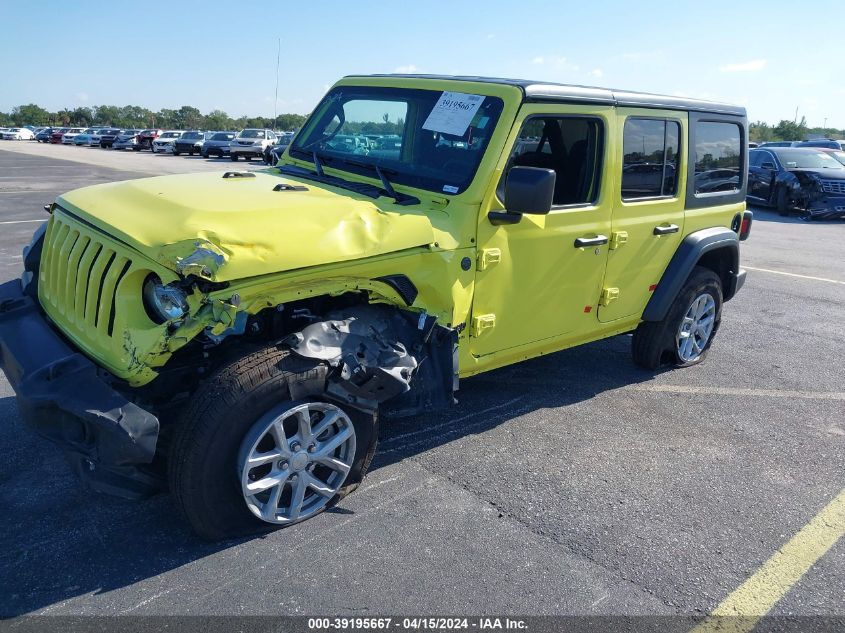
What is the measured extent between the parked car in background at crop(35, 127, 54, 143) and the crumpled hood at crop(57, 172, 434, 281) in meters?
57.9

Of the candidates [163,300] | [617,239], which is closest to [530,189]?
[617,239]

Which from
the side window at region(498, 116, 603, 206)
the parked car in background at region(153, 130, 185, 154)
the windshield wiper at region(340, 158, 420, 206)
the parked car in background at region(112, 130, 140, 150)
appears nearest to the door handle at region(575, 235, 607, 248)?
the side window at region(498, 116, 603, 206)

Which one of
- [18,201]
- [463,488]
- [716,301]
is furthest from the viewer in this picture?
[18,201]

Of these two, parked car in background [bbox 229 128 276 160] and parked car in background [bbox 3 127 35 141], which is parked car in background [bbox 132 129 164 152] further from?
parked car in background [bbox 3 127 35 141]

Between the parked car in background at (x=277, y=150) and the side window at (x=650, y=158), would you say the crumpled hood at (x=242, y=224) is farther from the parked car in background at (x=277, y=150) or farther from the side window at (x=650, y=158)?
the side window at (x=650, y=158)

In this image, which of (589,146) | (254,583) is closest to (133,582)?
(254,583)

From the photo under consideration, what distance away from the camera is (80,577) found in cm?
275

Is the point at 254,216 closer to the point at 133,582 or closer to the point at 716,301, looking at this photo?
the point at 133,582

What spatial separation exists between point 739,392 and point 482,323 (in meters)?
2.56

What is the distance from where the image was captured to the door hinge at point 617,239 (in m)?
4.30

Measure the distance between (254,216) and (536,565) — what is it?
1959 millimetres

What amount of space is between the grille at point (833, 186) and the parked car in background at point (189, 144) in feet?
93.7

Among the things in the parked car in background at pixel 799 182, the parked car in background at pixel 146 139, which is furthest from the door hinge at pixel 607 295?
the parked car in background at pixel 146 139

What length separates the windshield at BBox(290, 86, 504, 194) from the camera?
366cm
